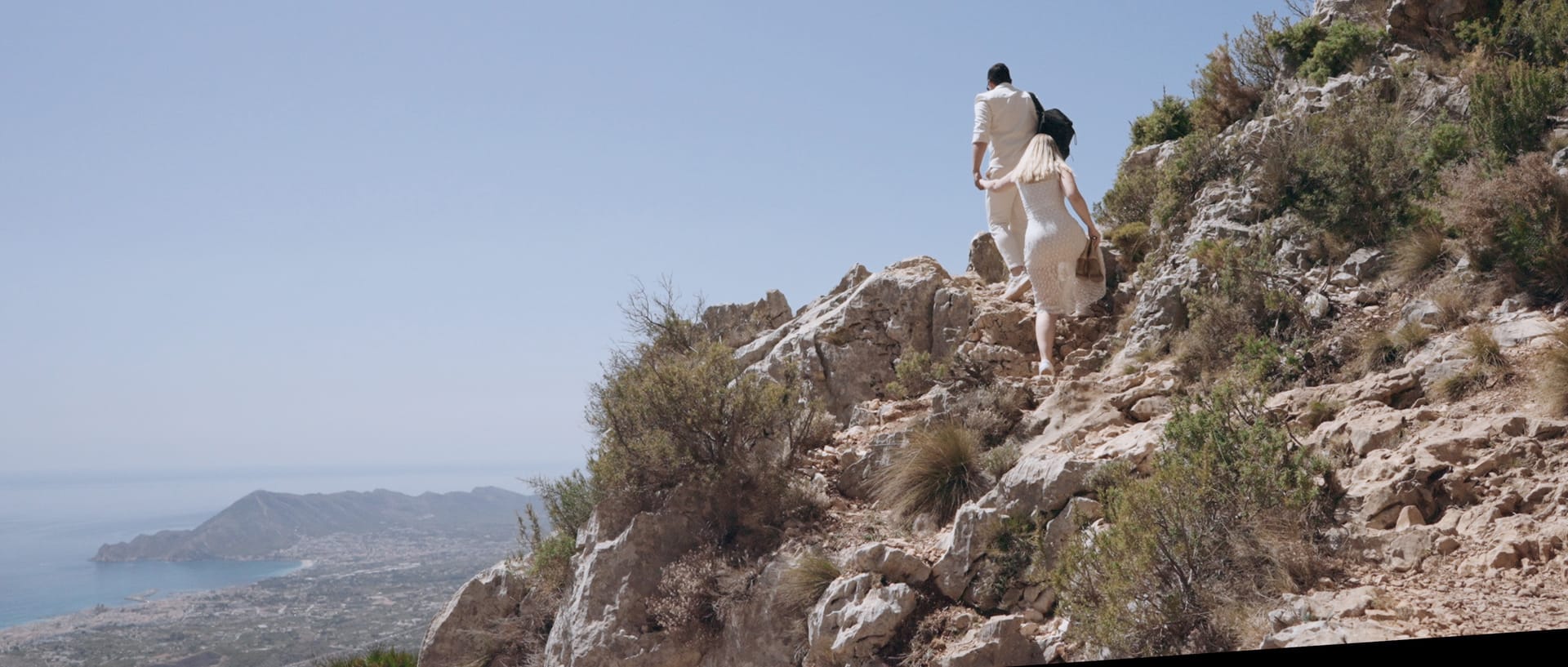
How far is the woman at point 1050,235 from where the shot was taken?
751 cm

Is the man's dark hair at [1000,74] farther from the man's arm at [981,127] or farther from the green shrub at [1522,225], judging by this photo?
the green shrub at [1522,225]

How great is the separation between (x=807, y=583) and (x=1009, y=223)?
3733 millimetres

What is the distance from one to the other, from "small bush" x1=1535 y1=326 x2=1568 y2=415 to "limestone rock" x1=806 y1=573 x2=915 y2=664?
3223 millimetres

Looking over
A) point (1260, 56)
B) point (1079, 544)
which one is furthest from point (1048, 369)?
point (1260, 56)

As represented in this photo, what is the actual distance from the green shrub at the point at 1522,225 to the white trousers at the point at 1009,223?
308 cm

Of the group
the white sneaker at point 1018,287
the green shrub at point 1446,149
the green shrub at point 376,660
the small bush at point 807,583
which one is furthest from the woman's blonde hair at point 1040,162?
the green shrub at point 376,660

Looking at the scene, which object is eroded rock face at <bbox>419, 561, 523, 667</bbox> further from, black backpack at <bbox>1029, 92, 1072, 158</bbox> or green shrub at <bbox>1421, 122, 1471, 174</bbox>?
green shrub at <bbox>1421, 122, 1471, 174</bbox>

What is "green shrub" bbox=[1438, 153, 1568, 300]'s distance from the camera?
5371 mm

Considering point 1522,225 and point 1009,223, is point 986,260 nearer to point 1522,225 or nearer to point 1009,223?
point 1009,223

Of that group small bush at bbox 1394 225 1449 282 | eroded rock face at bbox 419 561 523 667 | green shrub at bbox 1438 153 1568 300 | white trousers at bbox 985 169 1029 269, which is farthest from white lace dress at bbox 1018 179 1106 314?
eroded rock face at bbox 419 561 523 667

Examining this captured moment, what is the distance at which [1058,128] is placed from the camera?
806cm

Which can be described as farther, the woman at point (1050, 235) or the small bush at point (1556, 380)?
the woman at point (1050, 235)

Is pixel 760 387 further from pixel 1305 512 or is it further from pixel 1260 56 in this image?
pixel 1260 56

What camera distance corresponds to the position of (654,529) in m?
7.15
